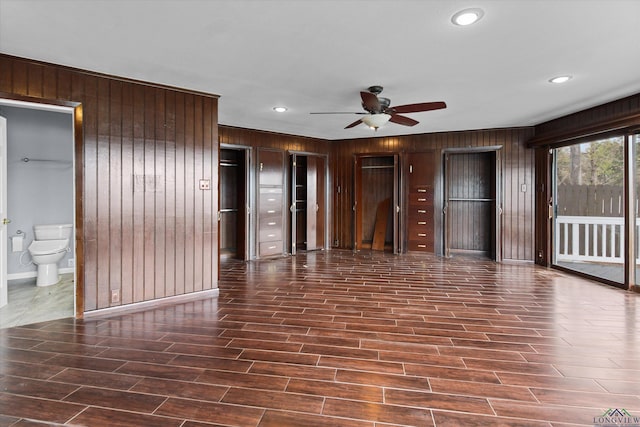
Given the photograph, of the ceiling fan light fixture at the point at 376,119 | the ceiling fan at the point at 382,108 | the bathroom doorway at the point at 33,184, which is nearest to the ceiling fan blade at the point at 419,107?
the ceiling fan at the point at 382,108

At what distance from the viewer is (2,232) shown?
3.60 m

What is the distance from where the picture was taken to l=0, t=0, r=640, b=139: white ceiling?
7.50ft

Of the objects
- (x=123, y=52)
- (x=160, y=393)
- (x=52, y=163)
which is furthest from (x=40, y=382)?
(x=52, y=163)

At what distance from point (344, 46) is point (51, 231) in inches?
185

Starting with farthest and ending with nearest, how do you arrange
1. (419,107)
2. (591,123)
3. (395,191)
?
(395,191) → (591,123) → (419,107)

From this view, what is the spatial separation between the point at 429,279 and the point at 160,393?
3.83 meters

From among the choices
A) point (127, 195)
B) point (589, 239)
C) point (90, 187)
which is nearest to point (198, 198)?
point (127, 195)

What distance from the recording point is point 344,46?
9.34ft

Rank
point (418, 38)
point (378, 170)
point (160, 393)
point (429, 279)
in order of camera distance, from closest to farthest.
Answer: point (160, 393) < point (418, 38) < point (429, 279) < point (378, 170)

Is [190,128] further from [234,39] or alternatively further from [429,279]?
[429,279]

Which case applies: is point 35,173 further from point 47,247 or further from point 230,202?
point 230,202

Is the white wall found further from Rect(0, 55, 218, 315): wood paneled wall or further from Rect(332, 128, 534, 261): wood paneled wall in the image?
Rect(332, 128, 534, 261): wood paneled wall

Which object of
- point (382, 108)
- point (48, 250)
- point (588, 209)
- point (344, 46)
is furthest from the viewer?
point (588, 209)

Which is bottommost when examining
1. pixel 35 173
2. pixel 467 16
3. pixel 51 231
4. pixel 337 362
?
pixel 337 362
